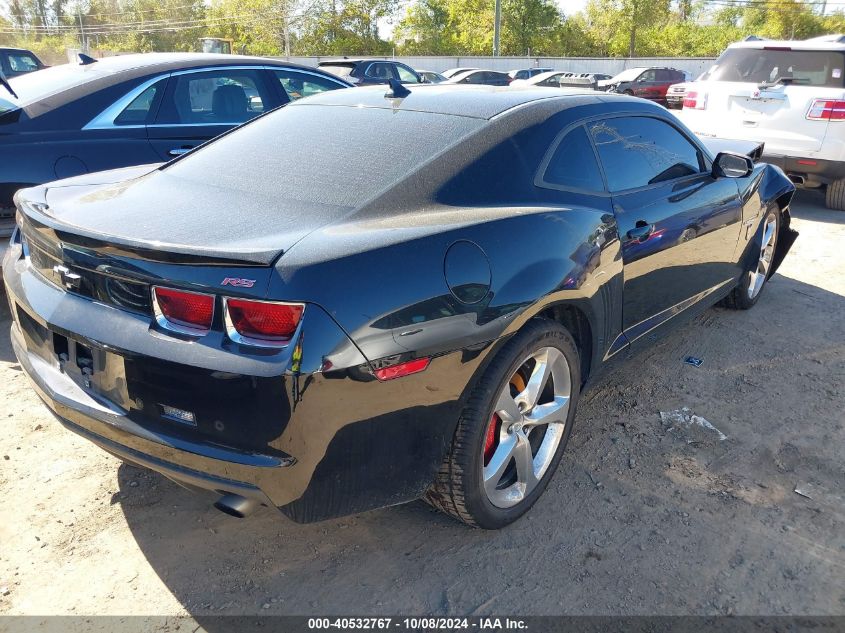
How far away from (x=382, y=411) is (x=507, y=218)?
859mm

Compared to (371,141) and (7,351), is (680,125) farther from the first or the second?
(7,351)

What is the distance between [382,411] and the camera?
2045 millimetres

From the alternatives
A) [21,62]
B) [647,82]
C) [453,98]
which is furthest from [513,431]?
[647,82]

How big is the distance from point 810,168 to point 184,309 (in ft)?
24.8

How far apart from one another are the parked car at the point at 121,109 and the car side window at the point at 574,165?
2863 mm

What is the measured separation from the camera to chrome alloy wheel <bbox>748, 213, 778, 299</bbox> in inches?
189

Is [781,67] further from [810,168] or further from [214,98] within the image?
[214,98]

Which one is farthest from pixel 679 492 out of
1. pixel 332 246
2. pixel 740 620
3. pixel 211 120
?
pixel 211 120

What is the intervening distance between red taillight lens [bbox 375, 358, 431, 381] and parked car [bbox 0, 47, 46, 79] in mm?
19614

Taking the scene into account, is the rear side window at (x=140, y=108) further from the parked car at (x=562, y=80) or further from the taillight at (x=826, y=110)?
the parked car at (x=562, y=80)

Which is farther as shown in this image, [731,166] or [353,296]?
[731,166]

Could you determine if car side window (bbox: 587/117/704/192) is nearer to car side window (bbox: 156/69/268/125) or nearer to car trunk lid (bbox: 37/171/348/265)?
car trunk lid (bbox: 37/171/348/265)

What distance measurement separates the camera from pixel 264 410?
6.25ft

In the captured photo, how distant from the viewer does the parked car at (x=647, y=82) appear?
24516mm
